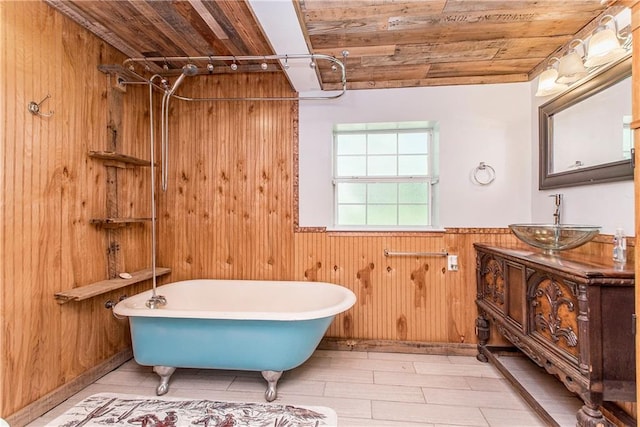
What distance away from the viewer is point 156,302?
2.16m

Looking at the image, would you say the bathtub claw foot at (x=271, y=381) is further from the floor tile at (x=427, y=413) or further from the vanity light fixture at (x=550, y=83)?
the vanity light fixture at (x=550, y=83)

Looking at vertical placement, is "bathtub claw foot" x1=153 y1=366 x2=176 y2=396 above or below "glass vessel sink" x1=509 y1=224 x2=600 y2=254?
below

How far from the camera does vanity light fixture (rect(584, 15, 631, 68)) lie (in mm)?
1503

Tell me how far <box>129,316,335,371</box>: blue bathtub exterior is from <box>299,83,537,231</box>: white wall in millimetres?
1019

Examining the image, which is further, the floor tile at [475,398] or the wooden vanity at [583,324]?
the floor tile at [475,398]

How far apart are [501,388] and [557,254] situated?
3.13 feet

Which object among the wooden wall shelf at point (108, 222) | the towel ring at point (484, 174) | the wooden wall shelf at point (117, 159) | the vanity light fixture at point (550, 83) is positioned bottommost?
the wooden wall shelf at point (108, 222)

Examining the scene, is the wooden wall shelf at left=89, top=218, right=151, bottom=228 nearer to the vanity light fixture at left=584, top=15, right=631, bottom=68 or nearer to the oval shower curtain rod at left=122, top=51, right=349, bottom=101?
the oval shower curtain rod at left=122, top=51, right=349, bottom=101

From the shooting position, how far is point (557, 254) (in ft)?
5.77

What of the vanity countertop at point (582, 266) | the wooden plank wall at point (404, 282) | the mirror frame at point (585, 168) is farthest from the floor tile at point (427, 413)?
the mirror frame at point (585, 168)

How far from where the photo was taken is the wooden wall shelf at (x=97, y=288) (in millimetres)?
1840

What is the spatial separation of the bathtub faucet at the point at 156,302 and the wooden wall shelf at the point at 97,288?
8.4 inches

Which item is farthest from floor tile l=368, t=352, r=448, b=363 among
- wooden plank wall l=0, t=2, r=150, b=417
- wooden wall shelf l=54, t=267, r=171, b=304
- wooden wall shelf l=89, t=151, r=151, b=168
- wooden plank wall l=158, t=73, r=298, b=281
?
wooden wall shelf l=89, t=151, r=151, b=168

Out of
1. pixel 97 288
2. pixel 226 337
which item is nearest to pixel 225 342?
pixel 226 337
